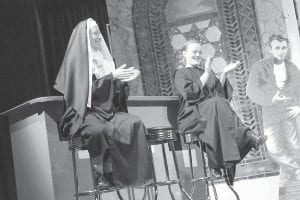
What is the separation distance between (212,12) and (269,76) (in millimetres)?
1218

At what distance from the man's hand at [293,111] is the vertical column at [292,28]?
1.64ft

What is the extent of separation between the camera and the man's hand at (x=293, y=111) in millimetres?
6984

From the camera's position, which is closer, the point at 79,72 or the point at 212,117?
the point at 79,72

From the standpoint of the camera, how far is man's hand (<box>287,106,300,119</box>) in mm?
6984

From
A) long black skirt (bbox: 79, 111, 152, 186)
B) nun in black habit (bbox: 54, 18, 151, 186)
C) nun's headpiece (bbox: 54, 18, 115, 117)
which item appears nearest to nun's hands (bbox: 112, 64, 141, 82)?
nun in black habit (bbox: 54, 18, 151, 186)

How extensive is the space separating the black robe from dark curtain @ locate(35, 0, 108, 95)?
241cm

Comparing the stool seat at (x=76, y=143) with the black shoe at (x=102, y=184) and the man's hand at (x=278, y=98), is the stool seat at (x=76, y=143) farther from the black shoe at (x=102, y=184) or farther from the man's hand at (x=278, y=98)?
the man's hand at (x=278, y=98)

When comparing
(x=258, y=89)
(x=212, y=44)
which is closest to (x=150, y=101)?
(x=258, y=89)

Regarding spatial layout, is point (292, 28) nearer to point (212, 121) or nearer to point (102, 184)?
point (212, 121)

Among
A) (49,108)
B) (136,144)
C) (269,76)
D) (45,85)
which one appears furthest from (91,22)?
(269,76)

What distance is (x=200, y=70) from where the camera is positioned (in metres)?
5.70

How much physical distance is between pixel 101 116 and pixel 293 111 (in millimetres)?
3096

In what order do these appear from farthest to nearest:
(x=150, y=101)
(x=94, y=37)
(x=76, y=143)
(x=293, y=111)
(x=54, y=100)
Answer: (x=293, y=111) → (x=150, y=101) → (x=94, y=37) → (x=54, y=100) → (x=76, y=143)

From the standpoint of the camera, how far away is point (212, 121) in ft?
16.7
